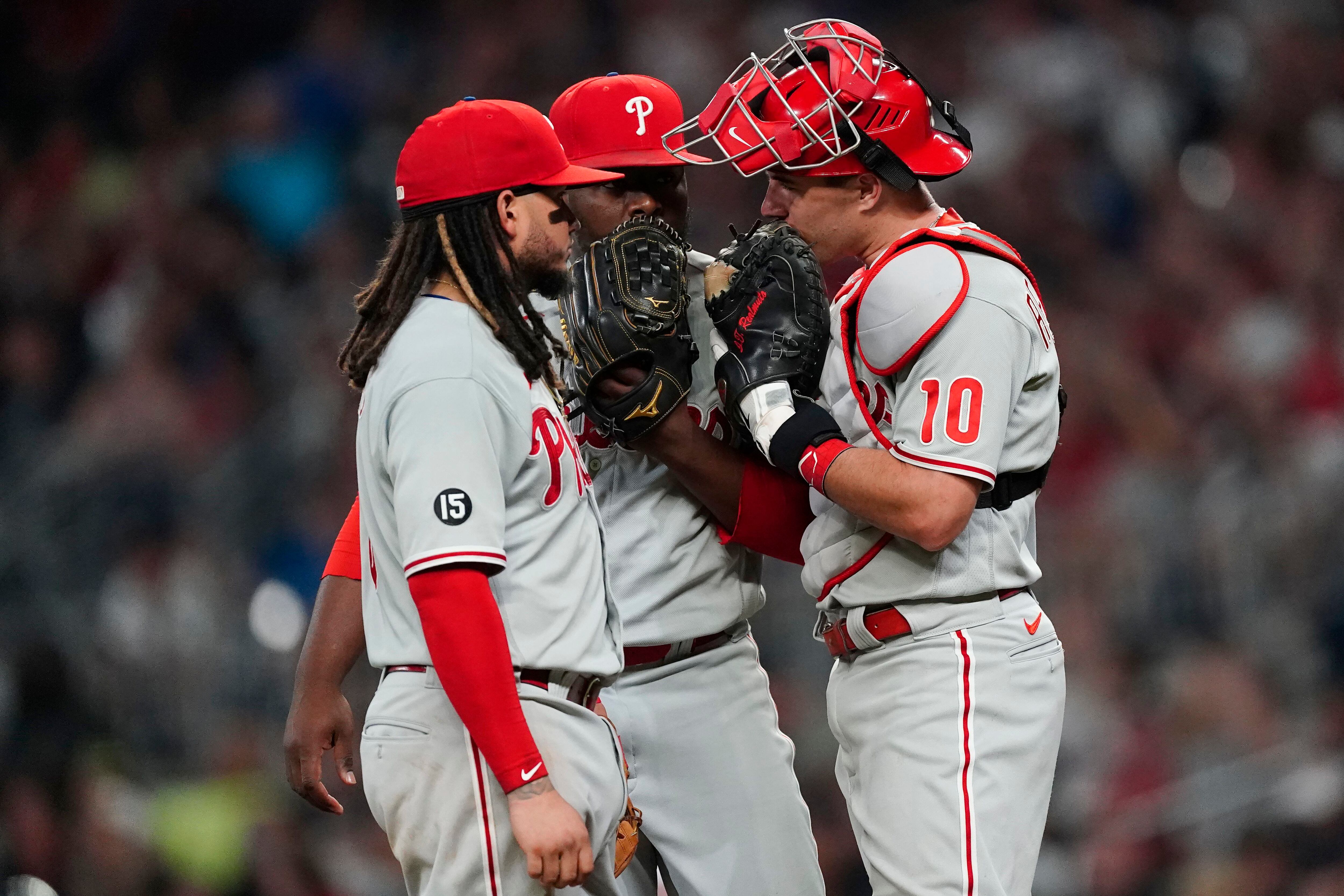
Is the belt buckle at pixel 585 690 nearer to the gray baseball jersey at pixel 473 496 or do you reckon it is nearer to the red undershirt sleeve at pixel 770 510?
the gray baseball jersey at pixel 473 496

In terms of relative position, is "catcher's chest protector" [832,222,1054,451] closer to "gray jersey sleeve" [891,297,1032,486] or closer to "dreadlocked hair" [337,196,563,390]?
"gray jersey sleeve" [891,297,1032,486]

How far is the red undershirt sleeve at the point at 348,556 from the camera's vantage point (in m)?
2.68

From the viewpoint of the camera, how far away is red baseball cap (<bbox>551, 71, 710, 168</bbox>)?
9.16ft

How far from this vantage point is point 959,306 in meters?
2.32

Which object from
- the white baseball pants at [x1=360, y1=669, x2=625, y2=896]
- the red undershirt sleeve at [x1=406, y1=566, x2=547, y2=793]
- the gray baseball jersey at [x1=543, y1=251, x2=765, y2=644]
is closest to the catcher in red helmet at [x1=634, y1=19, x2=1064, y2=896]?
the gray baseball jersey at [x1=543, y1=251, x2=765, y2=644]

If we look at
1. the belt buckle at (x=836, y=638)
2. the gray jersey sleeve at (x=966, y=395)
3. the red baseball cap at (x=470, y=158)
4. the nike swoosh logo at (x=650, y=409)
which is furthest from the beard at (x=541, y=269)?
the belt buckle at (x=836, y=638)

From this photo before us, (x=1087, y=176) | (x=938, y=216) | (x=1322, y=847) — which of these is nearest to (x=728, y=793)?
(x=938, y=216)

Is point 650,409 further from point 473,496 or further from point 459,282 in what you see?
point 473,496

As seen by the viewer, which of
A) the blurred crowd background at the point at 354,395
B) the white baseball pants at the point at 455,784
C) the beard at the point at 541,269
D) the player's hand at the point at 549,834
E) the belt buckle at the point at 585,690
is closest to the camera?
the player's hand at the point at 549,834

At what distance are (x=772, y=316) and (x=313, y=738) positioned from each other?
1.17 metres

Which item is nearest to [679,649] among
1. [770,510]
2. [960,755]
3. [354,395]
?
[770,510]

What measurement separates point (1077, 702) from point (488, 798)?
3431mm

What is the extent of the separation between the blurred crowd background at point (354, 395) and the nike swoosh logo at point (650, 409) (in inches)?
100

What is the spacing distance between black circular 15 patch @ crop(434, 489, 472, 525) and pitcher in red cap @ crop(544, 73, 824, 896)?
28.4 inches
